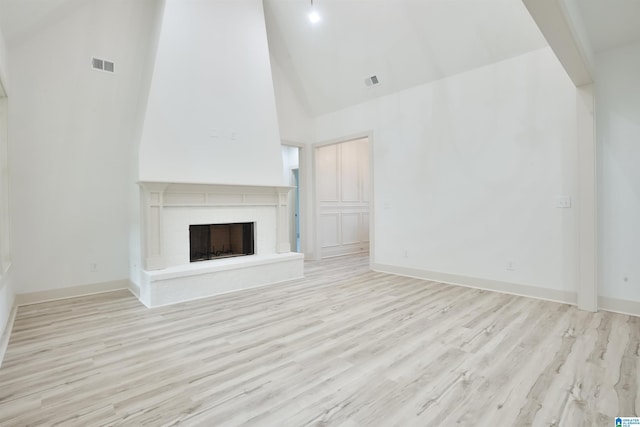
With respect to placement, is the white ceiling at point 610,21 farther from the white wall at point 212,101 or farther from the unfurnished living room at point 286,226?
the white wall at point 212,101

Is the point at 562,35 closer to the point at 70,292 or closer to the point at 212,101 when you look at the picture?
the point at 212,101

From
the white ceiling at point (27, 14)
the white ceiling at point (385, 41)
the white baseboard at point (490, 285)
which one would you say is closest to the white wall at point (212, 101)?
the white ceiling at point (385, 41)

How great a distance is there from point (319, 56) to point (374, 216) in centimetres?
287

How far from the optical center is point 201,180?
158 inches

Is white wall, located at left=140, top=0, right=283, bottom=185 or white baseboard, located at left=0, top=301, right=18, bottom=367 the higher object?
white wall, located at left=140, top=0, right=283, bottom=185

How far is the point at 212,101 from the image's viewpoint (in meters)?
4.10

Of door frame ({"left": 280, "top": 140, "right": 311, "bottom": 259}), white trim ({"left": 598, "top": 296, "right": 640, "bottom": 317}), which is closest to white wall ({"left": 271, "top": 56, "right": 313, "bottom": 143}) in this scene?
door frame ({"left": 280, "top": 140, "right": 311, "bottom": 259})

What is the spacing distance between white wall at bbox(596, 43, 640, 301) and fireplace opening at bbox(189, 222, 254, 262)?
14.1 feet

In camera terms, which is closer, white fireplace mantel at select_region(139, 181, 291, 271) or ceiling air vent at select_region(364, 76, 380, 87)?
white fireplace mantel at select_region(139, 181, 291, 271)

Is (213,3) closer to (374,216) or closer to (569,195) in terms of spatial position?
(374,216)

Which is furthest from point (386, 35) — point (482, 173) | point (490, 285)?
point (490, 285)

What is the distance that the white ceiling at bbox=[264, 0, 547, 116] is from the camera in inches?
140

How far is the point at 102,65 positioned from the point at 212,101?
143cm

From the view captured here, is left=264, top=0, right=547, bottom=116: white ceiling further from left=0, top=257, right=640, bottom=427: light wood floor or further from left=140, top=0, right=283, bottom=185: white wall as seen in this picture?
left=0, top=257, right=640, bottom=427: light wood floor
